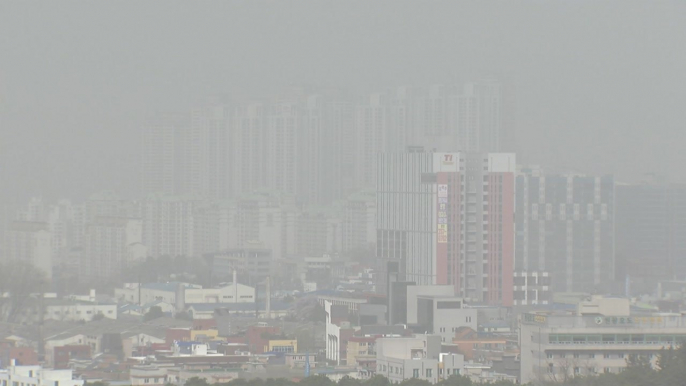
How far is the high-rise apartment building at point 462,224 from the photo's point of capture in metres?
20.8

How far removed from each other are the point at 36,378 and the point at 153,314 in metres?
8.80

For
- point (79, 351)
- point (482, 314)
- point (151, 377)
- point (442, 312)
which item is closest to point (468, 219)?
point (482, 314)

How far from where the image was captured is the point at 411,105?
28.5 m

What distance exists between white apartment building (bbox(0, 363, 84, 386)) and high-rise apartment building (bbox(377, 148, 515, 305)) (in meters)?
9.97

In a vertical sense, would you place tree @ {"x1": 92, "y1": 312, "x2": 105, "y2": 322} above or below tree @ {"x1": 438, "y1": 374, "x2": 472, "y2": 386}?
below

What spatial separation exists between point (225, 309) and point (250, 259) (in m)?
6.52

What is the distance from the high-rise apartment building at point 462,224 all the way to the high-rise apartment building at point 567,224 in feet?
10.2

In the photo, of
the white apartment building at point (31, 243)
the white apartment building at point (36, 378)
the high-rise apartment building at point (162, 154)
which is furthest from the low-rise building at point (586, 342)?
the high-rise apartment building at point (162, 154)

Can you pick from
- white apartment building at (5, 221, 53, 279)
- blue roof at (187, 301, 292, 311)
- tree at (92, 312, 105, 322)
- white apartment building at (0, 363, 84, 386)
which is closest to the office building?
white apartment building at (0, 363, 84, 386)

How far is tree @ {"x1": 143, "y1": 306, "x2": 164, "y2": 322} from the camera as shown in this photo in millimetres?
18891

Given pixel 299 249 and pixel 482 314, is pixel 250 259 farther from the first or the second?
pixel 482 314

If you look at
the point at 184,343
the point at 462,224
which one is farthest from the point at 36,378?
the point at 462,224

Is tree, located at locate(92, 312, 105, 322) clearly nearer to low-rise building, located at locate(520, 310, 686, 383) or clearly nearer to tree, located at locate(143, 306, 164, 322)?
tree, located at locate(143, 306, 164, 322)

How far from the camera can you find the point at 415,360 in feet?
37.1
